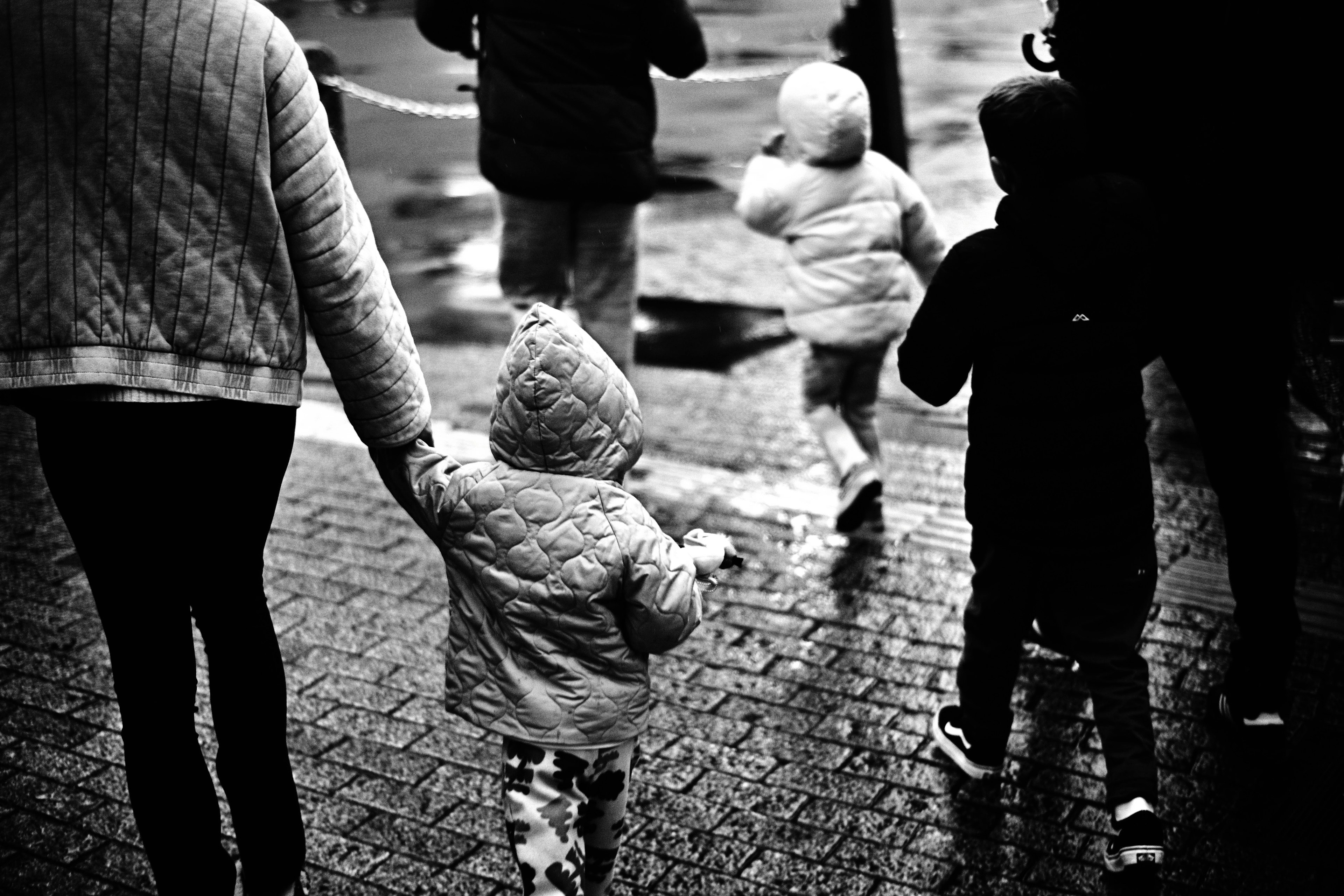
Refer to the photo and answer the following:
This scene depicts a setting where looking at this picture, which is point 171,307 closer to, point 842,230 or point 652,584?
point 652,584

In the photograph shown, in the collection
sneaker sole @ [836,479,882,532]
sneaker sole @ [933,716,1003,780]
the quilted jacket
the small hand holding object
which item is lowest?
sneaker sole @ [836,479,882,532]

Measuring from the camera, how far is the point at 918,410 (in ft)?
21.2

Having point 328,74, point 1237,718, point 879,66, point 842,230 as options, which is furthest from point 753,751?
point 328,74

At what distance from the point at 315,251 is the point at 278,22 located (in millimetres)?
392

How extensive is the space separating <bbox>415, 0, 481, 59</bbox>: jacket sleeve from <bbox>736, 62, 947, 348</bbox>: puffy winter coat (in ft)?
3.62

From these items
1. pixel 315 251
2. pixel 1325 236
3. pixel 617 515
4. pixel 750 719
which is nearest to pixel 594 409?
pixel 617 515

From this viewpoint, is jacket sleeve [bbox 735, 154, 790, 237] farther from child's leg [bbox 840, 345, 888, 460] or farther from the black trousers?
the black trousers

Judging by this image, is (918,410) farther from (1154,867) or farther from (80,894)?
(80,894)

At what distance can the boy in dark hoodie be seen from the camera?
10.6ft

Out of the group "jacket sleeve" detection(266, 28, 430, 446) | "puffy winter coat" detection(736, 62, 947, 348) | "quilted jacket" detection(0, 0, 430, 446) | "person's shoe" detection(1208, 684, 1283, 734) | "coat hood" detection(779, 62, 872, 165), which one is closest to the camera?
"quilted jacket" detection(0, 0, 430, 446)

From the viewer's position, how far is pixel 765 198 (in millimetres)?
5055

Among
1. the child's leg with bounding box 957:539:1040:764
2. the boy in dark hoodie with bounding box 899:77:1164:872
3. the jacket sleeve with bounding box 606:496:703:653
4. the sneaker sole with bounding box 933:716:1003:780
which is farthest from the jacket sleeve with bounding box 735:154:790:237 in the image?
the jacket sleeve with bounding box 606:496:703:653

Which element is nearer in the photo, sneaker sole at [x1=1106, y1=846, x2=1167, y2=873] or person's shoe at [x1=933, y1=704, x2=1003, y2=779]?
sneaker sole at [x1=1106, y1=846, x2=1167, y2=873]

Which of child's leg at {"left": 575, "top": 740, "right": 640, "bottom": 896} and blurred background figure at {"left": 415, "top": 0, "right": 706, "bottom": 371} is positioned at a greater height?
blurred background figure at {"left": 415, "top": 0, "right": 706, "bottom": 371}
